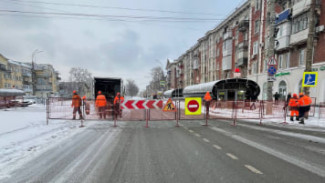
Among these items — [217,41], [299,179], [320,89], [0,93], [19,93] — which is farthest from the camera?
[217,41]

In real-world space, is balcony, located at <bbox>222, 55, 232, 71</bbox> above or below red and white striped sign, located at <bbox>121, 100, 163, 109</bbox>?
above

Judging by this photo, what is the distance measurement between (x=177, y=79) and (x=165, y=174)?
69.9 metres

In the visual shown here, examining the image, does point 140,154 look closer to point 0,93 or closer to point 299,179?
point 299,179

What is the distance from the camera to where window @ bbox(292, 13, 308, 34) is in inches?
690

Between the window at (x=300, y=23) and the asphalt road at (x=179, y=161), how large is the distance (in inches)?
712

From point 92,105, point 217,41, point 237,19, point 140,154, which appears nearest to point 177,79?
point 217,41

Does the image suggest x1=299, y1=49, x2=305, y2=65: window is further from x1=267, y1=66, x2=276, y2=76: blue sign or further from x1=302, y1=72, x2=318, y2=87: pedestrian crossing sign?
x1=302, y1=72, x2=318, y2=87: pedestrian crossing sign

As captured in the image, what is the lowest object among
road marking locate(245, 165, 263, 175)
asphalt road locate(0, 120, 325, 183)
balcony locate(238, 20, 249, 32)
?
asphalt road locate(0, 120, 325, 183)

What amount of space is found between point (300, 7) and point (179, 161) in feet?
77.1

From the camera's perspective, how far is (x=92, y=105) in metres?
12.1

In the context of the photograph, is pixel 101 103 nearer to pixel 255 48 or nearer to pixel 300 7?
pixel 300 7

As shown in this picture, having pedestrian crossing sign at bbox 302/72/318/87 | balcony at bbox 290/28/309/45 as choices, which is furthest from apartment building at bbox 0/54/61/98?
balcony at bbox 290/28/309/45

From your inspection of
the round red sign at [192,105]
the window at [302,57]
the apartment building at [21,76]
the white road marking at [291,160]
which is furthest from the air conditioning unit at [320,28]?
the apartment building at [21,76]

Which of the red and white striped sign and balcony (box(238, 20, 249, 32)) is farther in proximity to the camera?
balcony (box(238, 20, 249, 32))
